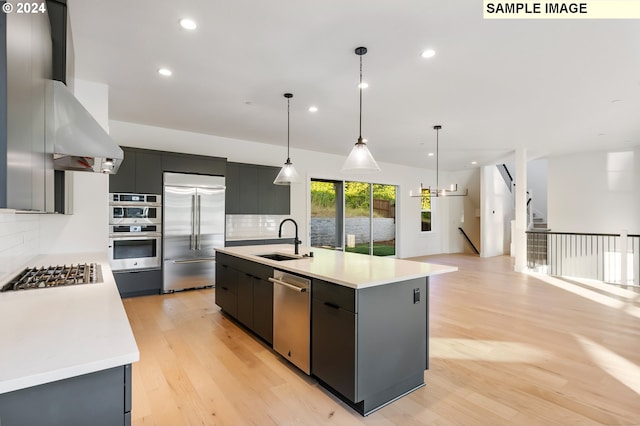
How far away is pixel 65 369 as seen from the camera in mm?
875

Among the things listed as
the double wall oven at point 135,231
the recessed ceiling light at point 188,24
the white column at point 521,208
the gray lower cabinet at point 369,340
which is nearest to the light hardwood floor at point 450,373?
the gray lower cabinet at point 369,340

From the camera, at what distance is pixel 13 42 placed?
0.90 m

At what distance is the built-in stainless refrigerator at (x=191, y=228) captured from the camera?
4898 millimetres

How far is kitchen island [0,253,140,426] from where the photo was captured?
2.78ft

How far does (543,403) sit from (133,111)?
18.2 ft

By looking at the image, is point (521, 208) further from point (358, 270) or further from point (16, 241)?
point (16, 241)

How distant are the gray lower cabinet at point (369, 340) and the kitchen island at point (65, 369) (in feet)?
4.21

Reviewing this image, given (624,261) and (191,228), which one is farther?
(624,261)

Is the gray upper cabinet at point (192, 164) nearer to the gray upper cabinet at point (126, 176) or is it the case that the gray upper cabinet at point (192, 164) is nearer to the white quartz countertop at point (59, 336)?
the gray upper cabinet at point (126, 176)

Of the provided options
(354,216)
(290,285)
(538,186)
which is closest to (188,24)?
(290,285)

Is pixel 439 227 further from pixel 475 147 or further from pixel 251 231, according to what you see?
pixel 251 231

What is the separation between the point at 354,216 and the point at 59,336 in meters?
7.29

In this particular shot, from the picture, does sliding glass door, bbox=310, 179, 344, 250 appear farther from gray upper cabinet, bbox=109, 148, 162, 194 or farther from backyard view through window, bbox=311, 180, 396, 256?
gray upper cabinet, bbox=109, 148, 162, 194

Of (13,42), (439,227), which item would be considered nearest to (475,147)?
(439,227)
